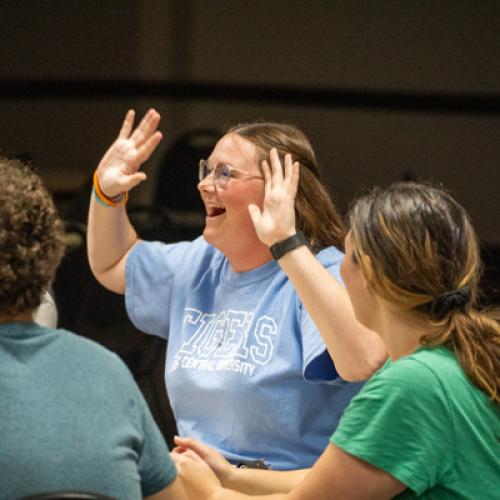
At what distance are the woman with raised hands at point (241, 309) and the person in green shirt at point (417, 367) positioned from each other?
0.30 metres

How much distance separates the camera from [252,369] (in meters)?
2.37

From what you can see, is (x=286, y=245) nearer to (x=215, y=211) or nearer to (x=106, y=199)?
(x=215, y=211)

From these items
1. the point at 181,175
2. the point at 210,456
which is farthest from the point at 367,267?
the point at 181,175

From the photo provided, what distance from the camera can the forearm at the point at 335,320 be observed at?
2.22m

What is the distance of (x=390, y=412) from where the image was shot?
1.80 meters

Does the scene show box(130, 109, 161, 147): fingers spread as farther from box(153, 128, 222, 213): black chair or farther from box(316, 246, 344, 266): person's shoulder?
box(153, 128, 222, 213): black chair

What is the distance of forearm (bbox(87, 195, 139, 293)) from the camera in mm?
2691

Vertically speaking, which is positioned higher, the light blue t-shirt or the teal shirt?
the teal shirt

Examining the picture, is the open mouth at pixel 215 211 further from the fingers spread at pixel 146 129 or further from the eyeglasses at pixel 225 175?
the fingers spread at pixel 146 129

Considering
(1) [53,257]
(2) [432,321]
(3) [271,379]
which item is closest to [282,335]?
(3) [271,379]

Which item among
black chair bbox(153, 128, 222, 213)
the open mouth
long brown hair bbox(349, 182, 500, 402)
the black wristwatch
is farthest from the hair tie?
black chair bbox(153, 128, 222, 213)

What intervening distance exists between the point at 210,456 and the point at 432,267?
0.66 metres

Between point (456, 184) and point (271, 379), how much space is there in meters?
4.62

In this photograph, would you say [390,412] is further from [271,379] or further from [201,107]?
[201,107]
